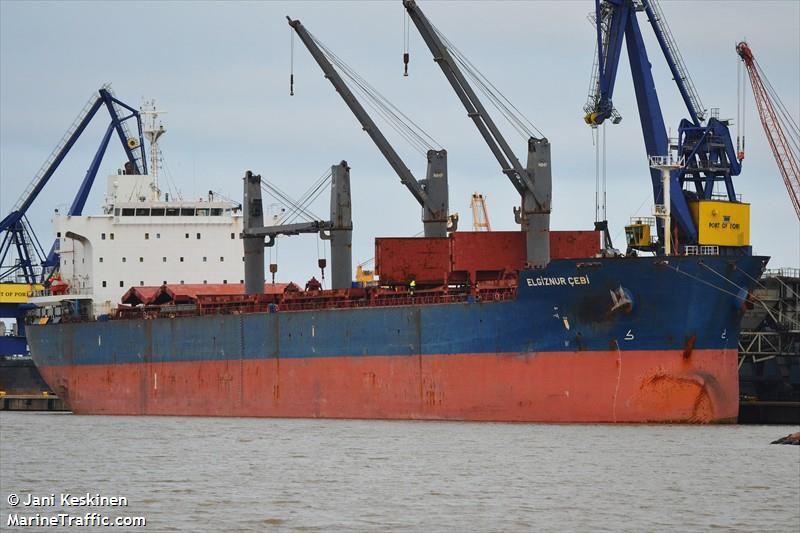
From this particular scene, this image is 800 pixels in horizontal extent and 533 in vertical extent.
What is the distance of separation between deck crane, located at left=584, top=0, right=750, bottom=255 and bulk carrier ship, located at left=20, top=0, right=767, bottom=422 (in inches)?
3.8

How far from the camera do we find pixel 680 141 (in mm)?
41594

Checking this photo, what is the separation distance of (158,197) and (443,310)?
1766cm

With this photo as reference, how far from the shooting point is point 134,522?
20.1 metres

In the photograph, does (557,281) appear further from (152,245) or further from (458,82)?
(152,245)

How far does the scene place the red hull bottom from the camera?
102 feet

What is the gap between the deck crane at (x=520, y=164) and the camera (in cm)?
3634

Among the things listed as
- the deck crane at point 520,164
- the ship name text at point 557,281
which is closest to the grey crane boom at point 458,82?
the deck crane at point 520,164

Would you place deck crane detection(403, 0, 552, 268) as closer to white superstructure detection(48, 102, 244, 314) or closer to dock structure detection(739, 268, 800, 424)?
dock structure detection(739, 268, 800, 424)

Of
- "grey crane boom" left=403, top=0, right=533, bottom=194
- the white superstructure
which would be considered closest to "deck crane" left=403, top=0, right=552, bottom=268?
"grey crane boom" left=403, top=0, right=533, bottom=194

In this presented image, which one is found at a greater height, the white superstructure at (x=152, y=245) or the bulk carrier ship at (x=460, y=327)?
the white superstructure at (x=152, y=245)

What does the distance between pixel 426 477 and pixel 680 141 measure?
2022cm

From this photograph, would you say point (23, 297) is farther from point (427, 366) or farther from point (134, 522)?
point (134, 522)

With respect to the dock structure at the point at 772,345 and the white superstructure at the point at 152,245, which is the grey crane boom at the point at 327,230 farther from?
the dock structure at the point at 772,345

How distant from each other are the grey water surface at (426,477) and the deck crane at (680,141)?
945cm
